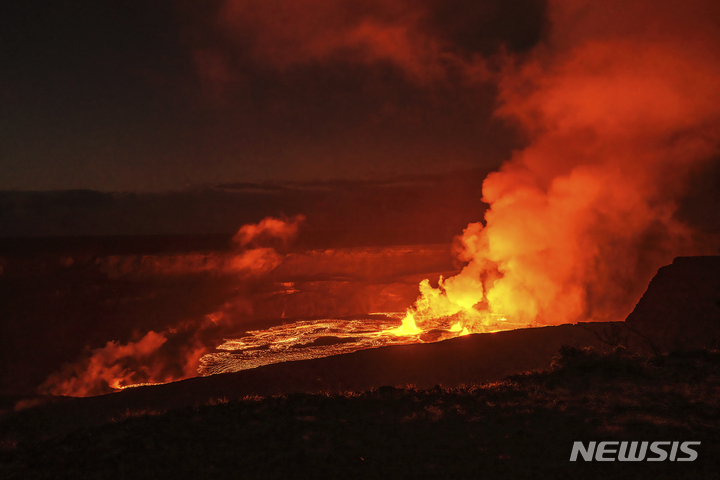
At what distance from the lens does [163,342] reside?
33.5 m

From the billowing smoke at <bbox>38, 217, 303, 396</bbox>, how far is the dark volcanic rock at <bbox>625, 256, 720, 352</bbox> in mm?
21351

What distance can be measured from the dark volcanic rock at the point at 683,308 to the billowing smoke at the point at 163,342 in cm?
2135

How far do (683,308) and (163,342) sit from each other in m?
30.5

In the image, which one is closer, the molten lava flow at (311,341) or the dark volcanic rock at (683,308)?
the dark volcanic rock at (683,308)

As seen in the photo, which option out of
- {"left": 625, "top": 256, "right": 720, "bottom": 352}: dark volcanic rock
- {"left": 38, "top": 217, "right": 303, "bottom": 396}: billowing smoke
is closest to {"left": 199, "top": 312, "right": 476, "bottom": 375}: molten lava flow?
{"left": 38, "top": 217, "right": 303, "bottom": 396}: billowing smoke

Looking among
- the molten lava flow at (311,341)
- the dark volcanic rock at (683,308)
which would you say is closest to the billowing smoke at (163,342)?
the molten lava flow at (311,341)

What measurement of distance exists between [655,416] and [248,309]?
3881 cm

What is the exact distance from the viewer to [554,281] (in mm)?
28531

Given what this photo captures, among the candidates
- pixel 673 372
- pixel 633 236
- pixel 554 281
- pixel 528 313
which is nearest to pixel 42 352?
pixel 528 313

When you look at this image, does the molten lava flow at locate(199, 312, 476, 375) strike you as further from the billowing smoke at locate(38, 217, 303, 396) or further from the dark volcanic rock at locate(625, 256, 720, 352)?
the dark volcanic rock at locate(625, 256, 720, 352)

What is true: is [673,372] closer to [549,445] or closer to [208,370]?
[549,445]

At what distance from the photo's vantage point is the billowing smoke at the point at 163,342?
2691 centimetres

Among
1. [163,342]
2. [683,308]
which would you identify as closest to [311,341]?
[163,342]

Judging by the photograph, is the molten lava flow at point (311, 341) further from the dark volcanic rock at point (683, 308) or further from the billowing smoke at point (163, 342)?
the dark volcanic rock at point (683, 308)
